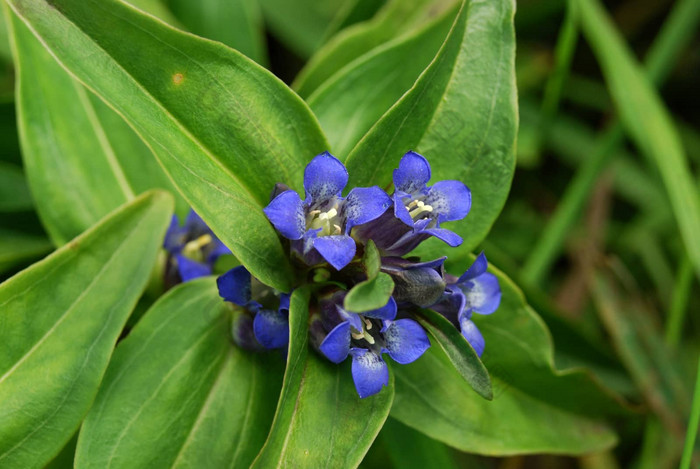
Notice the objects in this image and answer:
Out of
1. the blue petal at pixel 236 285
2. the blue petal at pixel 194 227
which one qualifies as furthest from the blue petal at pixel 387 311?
the blue petal at pixel 194 227

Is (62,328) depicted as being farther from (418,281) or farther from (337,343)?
(418,281)

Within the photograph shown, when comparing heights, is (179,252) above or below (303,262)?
below

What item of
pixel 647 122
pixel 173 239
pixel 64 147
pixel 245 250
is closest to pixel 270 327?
pixel 245 250

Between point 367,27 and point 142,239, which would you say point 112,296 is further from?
point 367,27

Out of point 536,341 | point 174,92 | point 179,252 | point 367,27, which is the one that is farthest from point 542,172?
point 174,92

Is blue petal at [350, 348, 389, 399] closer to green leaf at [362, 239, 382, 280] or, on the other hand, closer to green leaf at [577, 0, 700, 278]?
green leaf at [362, 239, 382, 280]

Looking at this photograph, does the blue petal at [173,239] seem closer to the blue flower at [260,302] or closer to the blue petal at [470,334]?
the blue flower at [260,302]

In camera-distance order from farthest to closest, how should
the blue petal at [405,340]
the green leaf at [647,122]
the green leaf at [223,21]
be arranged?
the green leaf at [223,21]
the green leaf at [647,122]
the blue petal at [405,340]
